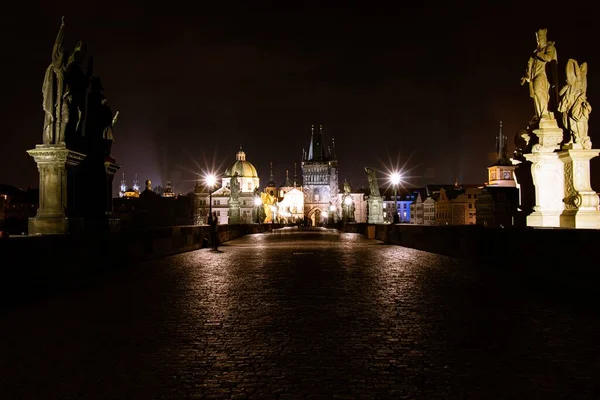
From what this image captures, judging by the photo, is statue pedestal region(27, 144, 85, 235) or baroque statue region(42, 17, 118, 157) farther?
baroque statue region(42, 17, 118, 157)

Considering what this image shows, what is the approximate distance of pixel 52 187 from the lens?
16438mm

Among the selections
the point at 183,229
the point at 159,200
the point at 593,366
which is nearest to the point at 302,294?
the point at 593,366

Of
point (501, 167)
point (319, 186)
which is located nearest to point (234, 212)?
point (501, 167)

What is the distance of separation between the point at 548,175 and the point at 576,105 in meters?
2.27

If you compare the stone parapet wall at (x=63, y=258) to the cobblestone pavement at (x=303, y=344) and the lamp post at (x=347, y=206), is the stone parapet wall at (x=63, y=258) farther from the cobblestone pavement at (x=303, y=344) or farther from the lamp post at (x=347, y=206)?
the lamp post at (x=347, y=206)

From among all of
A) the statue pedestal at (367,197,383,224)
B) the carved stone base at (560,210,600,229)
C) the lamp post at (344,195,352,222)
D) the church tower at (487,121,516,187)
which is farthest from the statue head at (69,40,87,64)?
the church tower at (487,121,516,187)

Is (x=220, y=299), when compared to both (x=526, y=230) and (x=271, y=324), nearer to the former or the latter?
(x=271, y=324)

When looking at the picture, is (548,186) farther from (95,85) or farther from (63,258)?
(95,85)

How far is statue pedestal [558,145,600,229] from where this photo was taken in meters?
16.0

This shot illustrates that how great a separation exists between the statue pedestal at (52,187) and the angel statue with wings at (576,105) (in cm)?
1507

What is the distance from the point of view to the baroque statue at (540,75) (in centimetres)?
1782

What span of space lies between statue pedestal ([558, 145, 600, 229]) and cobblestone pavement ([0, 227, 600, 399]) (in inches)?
251

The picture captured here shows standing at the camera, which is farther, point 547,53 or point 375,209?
point 375,209

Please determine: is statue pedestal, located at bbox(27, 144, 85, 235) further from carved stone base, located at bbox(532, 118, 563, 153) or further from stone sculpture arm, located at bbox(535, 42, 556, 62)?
stone sculpture arm, located at bbox(535, 42, 556, 62)
